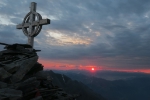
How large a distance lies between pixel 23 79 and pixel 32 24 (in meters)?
7.17

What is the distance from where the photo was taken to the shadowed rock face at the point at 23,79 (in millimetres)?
8670

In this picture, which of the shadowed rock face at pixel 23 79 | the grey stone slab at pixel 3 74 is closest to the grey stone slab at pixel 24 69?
the shadowed rock face at pixel 23 79

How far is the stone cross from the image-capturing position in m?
15.7

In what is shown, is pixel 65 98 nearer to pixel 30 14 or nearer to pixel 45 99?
pixel 45 99

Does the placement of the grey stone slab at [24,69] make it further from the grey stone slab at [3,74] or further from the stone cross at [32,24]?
the stone cross at [32,24]

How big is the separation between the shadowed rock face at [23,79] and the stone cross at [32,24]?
313 centimetres

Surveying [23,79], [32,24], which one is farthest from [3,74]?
[32,24]

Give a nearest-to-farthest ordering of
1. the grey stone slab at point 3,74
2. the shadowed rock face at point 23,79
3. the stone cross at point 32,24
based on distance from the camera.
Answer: the shadowed rock face at point 23,79
the grey stone slab at point 3,74
the stone cross at point 32,24

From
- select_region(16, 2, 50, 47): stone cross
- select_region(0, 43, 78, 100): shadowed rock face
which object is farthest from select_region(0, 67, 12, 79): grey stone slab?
select_region(16, 2, 50, 47): stone cross

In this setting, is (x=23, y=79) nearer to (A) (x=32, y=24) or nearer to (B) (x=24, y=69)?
(B) (x=24, y=69)

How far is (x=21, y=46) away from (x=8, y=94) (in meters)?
5.10

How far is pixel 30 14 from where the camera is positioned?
16.7 metres

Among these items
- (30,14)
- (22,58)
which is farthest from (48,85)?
(30,14)

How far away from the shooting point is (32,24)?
16.2 m
